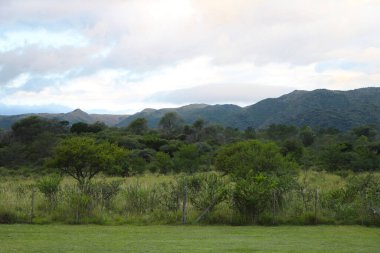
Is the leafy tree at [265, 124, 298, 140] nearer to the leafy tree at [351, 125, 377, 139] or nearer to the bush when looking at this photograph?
the leafy tree at [351, 125, 377, 139]

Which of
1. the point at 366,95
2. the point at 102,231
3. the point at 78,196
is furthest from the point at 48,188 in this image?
the point at 366,95

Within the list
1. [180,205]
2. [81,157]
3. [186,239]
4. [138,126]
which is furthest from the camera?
[138,126]

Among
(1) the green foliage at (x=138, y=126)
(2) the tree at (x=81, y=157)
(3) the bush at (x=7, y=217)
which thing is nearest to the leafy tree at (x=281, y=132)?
(1) the green foliage at (x=138, y=126)

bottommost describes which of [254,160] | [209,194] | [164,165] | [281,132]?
[164,165]

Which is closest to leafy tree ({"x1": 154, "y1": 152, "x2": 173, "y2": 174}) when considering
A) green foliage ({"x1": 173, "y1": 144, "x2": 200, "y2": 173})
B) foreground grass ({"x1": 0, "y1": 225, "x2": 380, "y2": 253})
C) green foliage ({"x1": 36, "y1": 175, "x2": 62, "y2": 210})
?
green foliage ({"x1": 173, "y1": 144, "x2": 200, "y2": 173})

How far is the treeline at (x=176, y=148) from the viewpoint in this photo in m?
44.6

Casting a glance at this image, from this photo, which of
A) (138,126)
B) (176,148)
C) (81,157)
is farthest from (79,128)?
(81,157)

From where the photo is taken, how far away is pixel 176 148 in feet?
199

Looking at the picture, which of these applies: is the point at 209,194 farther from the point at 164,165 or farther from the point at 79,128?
the point at 79,128

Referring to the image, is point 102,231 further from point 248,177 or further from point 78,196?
point 248,177

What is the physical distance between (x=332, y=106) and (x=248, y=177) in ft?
569

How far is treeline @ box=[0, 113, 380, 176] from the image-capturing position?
44.6m

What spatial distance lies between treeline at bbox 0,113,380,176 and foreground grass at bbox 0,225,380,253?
1670 cm

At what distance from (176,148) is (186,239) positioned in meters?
46.6
